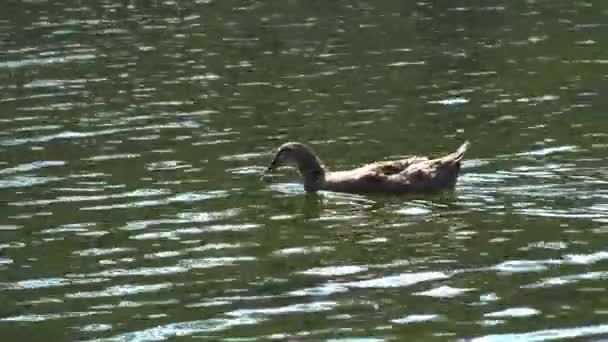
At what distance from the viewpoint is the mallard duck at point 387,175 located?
21.0 metres

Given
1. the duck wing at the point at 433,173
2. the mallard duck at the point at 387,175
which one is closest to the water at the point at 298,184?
the mallard duck at the point at 387,175

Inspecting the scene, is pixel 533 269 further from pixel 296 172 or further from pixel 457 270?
pixel 296 172

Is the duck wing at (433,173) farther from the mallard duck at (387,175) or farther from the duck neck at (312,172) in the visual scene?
the duck neck at (312,172)

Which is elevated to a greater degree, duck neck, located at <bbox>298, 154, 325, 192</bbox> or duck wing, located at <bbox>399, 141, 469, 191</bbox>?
duck wing, located at <bbox>399, 141, 469, 191</bbox>

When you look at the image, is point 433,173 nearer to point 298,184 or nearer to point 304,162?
point 304,162

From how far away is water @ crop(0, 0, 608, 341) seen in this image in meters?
15.2

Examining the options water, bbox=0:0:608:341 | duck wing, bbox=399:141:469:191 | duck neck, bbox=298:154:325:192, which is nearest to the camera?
water, bbox=0:0:608:341

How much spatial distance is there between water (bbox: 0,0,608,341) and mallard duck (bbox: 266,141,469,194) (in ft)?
0.77

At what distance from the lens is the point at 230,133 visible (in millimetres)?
25906

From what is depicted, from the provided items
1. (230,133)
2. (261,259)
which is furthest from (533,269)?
(230,133)

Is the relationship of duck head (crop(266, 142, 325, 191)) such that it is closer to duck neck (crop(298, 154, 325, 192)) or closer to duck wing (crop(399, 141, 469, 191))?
duck neck (crop(298, 154, 325, 192))

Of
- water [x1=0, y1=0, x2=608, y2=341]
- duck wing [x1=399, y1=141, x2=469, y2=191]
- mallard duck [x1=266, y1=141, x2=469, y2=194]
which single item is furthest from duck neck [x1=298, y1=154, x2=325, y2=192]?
duck wing [x1=399, y1=141, x2=469, y2=191]

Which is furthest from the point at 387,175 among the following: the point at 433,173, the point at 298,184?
the point at 298,184

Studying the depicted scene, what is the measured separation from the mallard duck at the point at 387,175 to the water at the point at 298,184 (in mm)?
236
